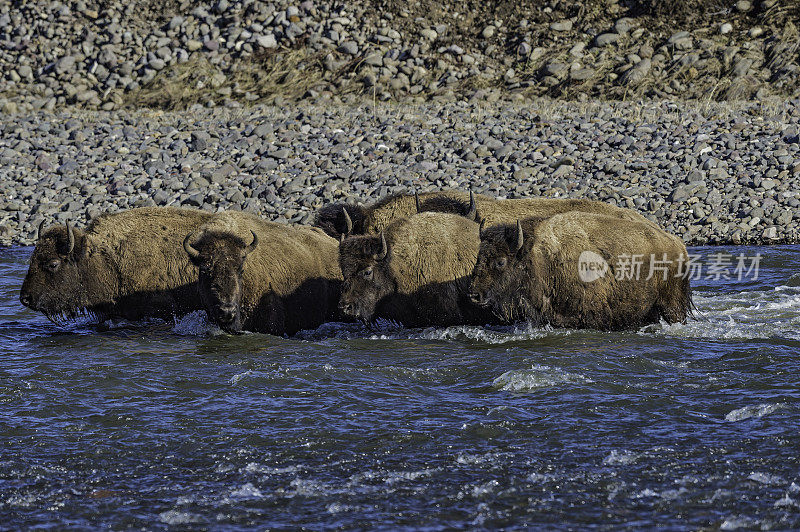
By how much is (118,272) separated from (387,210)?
3.49 metres

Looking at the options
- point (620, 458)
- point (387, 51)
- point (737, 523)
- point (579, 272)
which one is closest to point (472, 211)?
point (579, 272)

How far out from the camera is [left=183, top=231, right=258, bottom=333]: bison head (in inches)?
430

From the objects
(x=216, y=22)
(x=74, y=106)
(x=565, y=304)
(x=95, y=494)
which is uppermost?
(x=216, y=22)

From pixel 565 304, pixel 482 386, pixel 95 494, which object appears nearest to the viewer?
pixel 95 494

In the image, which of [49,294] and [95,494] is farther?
[49,294]

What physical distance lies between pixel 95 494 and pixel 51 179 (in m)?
14.5

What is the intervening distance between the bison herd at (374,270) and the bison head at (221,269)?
0.04ft

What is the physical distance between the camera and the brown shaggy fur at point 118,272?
12.2 meters

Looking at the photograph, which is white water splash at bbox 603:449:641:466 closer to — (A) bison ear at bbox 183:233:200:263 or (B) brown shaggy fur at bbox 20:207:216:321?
(A) bison ear at bbox 183:233:200:263

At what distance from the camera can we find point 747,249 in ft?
52.6

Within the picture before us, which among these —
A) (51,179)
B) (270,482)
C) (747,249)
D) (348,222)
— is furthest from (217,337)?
(51,179)

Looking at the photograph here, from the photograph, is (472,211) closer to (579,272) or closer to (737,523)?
(579,272)

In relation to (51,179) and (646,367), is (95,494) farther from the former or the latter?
(51,179)

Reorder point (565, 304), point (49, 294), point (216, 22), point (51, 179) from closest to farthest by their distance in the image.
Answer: point (565, 304)
point (49, 294)
point (51, 179)
point (216, 22)
